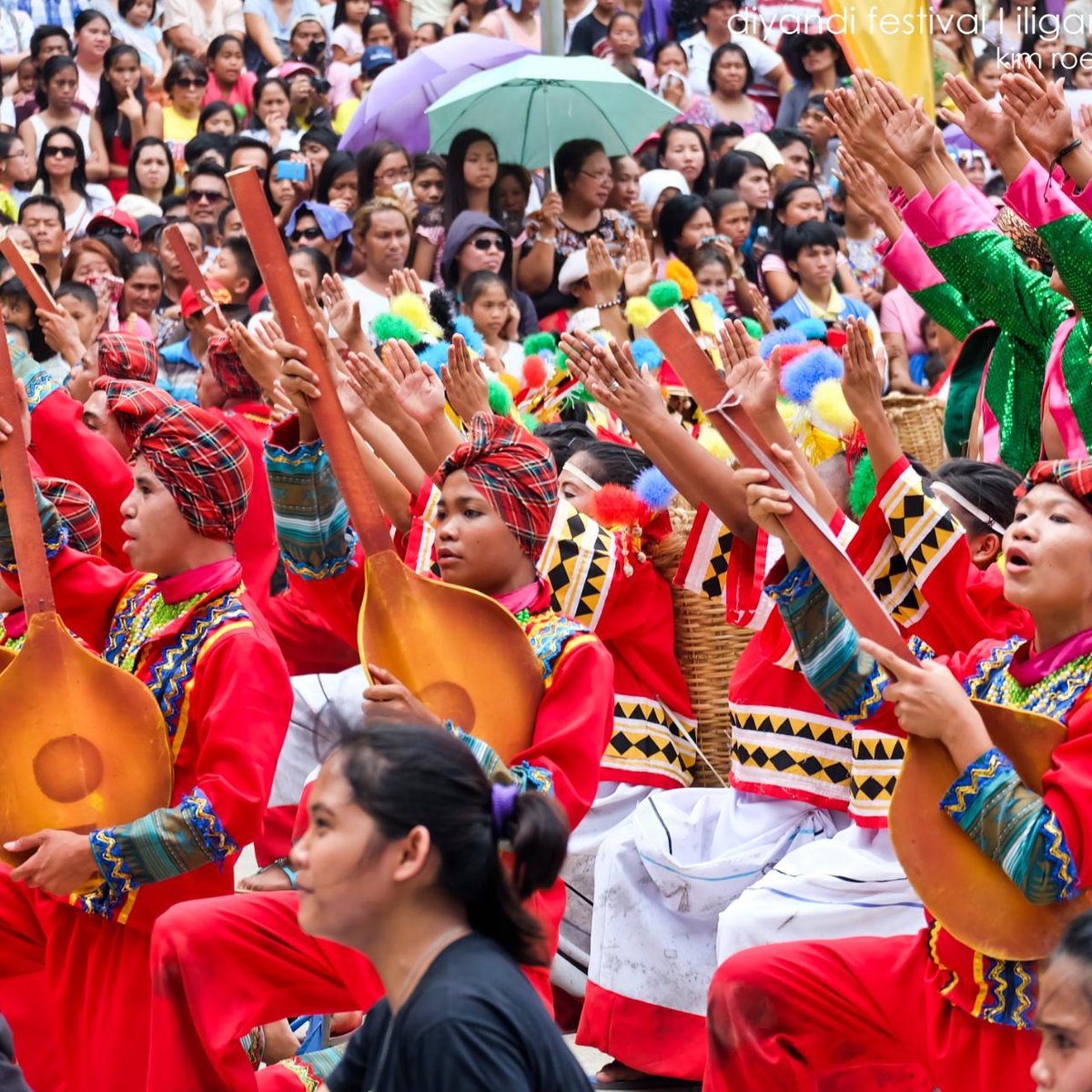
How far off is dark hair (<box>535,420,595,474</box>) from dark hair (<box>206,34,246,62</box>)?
6432 mm

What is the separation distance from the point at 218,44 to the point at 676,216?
387 centimetres

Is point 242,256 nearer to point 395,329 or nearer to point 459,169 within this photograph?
point 459,169

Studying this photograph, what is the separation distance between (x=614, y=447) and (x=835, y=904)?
158 cm

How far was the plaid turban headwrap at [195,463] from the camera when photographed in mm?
3799

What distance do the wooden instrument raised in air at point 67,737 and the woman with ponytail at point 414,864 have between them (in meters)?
1.12

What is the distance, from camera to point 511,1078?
7.20ft

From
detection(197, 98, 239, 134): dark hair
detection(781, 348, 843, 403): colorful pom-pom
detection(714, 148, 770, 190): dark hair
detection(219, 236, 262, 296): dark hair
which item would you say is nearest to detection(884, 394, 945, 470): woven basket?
detection(781, 348, 843, 403): colorful pom-pom

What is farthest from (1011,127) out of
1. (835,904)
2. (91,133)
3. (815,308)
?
(91,133)

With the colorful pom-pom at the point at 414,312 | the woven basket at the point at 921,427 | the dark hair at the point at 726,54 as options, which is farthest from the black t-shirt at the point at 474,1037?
the dark hair at the point at 726,54

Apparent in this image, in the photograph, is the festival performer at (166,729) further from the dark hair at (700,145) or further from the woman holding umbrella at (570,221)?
the dark hair at (700,145)

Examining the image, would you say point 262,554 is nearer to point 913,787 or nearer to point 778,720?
point 778,720

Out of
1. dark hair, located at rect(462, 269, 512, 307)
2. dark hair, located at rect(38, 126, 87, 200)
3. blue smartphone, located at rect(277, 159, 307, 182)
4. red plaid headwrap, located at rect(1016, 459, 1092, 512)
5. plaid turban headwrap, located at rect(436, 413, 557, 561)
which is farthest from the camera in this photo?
blue smartphone, located at rect(277, 159, 307, 182)

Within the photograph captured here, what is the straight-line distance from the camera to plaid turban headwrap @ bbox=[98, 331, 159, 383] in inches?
227

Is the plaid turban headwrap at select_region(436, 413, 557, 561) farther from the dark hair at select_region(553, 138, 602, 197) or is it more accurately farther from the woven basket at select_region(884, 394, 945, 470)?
the dark hair at select_region(553, 138, 602, 197)
